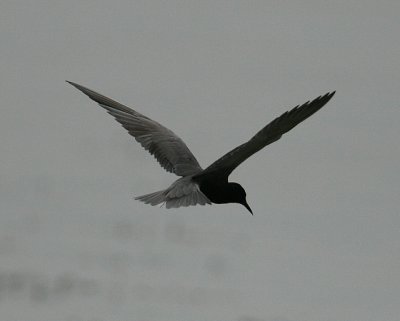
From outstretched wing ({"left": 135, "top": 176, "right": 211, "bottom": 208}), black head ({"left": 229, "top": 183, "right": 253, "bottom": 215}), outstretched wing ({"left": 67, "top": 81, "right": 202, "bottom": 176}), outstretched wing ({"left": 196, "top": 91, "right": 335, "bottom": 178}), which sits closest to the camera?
outstretched wing ({"left": 196, "top": 91, "right": 335, "bottom": 178})

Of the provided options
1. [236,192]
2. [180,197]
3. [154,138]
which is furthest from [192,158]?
[180,197]

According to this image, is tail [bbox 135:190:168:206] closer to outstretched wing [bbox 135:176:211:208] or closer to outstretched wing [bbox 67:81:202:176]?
outstretched wing [bbox 135:176:211:208]

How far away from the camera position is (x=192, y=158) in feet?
31.5

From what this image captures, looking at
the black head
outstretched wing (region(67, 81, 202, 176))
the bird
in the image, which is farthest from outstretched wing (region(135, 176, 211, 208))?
outstretched wing (region(67, 81, 202, 176))

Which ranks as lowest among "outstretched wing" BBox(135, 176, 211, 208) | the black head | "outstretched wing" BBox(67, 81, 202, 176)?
"outstretched wing" BBox(135, 176, 211, 208)

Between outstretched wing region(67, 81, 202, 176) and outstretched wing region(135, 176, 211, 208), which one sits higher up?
outstretched wing region(67, 81, 202, 176)

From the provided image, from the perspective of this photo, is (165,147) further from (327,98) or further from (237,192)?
(327,98)

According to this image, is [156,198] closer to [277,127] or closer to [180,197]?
[180,197]

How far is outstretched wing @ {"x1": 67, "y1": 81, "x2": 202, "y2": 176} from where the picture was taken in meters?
9.56

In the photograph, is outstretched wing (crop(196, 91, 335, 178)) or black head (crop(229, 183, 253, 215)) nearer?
outstretched wing (crop(196, 91, 335, 178))

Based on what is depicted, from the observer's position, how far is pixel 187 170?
9.36m

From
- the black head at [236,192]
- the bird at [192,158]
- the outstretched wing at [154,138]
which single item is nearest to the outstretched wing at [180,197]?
the bird at [192,158]

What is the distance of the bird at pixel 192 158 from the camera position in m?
7.87

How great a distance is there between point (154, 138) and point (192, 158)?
391mm
